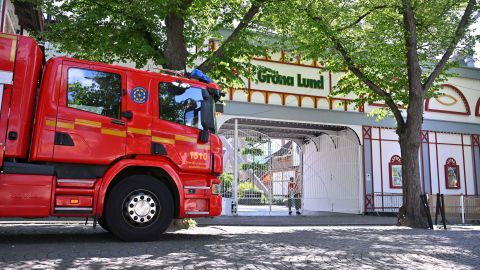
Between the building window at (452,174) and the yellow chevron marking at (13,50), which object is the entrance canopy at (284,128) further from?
the yellow chevron marking at (13,50)

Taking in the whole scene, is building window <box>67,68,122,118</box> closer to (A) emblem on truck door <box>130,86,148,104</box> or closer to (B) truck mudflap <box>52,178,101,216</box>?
(A) emblem on truck door <box>130,86,148,104</box>

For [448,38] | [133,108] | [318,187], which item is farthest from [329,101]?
[133,108]

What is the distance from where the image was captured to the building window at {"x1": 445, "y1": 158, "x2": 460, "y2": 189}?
2384 cm

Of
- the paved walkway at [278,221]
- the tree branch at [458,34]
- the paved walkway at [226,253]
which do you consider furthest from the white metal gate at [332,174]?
the paved walkway at [226,253]

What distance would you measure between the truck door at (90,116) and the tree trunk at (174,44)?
366cm

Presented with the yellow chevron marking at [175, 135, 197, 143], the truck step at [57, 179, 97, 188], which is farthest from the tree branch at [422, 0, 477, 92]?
the truck step at [57, 179, 97, 188]

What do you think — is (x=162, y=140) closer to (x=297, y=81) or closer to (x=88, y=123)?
(x=88, y=123)

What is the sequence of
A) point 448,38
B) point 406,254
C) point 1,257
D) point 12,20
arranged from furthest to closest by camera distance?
1. point 448,38
2. point 12,20
3. point 406,254
4. point 1,257

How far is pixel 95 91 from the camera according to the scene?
25.4ft

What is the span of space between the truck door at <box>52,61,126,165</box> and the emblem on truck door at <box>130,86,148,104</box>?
17cm

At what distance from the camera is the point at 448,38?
15.5 m

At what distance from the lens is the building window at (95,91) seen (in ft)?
24.9

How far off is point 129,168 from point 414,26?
36.5ft

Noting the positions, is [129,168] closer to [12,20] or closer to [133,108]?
[133,108]
